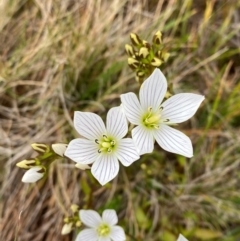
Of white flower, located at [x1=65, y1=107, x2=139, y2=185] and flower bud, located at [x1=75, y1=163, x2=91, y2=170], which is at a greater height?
white flower, located at [x1=65, y1=107, x2=139, y2=185]

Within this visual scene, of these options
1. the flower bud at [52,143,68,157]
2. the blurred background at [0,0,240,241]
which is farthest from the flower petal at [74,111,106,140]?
the blurred background at [0,0,240,241]

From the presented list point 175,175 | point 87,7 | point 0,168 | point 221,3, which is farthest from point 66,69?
point 221,3

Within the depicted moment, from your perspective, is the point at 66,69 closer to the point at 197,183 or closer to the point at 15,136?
the point at 15,136

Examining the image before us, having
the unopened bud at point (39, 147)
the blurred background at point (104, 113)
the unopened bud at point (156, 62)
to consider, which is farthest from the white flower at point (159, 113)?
the blurred background at point (104, 113)

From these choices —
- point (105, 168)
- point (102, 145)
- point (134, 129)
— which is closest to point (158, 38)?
point (134, 129)

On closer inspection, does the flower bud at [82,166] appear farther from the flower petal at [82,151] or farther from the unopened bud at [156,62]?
the unopened bud at [156,62]

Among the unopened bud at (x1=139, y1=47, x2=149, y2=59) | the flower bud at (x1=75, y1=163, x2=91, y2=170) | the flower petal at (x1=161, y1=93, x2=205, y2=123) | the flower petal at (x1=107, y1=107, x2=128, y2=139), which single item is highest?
the unopened bud at (x1=139, y1=47, x2=149, y2=59)

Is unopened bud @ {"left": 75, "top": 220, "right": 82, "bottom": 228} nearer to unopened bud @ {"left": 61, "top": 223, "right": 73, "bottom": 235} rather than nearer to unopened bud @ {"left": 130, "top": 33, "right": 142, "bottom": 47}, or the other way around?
unopened bud @ {"left": 61, "top": 223, "right": 73, "bottom": 235}
